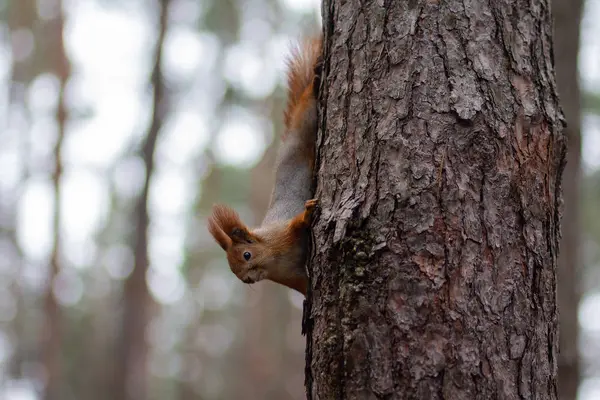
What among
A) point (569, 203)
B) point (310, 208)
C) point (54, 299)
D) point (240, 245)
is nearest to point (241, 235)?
point (240, 245)

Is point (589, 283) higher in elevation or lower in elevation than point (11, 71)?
lower

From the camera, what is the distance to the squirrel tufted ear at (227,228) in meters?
2.97

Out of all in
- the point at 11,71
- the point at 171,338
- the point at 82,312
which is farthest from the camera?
the point at 171,338

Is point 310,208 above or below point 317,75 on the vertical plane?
below

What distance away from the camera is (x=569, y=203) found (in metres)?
3.71

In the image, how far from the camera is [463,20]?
194cm

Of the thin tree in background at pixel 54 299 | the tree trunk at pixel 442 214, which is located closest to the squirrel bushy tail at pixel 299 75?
the tree trunk at pixel 442 214

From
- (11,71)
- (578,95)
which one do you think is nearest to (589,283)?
(578,95)

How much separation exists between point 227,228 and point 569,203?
6.68ft

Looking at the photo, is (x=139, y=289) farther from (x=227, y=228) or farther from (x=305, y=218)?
(x=305, y=218)

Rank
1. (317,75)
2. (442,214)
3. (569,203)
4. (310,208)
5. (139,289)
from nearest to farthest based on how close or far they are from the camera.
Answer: (442,214)
(310,208)
(317,75)
(569,203)
(139,289)

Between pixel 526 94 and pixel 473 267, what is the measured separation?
1.86 feet

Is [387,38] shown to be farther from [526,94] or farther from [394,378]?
[394,378]

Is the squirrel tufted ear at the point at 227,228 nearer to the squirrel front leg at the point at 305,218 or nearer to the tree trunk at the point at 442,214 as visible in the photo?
the squirrel front leg at the point at 305,218
